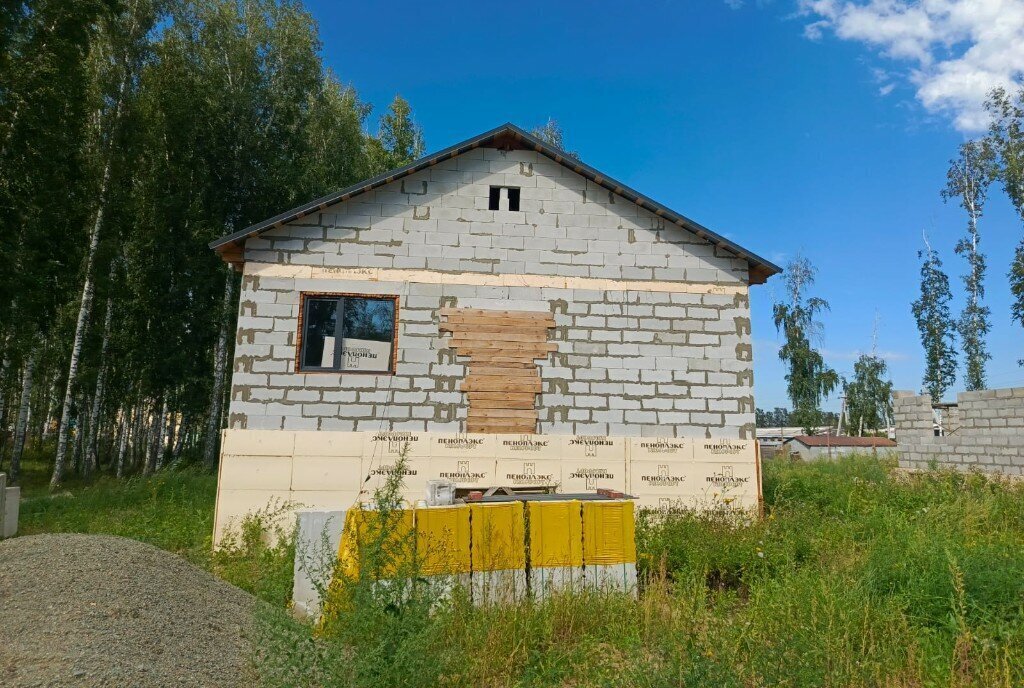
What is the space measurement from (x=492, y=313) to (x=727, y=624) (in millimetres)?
5894

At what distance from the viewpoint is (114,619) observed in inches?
195

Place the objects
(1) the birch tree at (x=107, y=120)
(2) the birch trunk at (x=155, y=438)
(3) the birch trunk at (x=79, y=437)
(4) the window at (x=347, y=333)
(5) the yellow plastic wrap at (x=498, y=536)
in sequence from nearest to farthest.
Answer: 1. (5) the yellow plastic wrap at (x=498, y=536)
2. (4) the window at (x=347, y=333)
3. (1) the birch tree at (x=107, y=120)
4. (2) the birch trunk at (x=155, y=438)
5. (3) the birch trunk at (x=79, y=437)

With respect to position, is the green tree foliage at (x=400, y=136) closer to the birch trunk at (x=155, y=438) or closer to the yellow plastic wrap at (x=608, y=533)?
the birch trunk at (x=155, y=438)

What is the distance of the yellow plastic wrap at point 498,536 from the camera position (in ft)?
19.7

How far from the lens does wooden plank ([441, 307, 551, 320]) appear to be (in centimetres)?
975

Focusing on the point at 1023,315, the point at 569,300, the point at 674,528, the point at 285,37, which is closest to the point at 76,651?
the point at 674,528

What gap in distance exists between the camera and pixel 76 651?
441cm

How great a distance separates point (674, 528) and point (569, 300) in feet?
12.5

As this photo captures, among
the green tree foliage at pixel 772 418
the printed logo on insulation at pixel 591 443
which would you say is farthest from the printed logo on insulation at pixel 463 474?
the green tree foliage at pixel 772 418

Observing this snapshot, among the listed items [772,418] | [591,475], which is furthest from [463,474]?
[772,418]

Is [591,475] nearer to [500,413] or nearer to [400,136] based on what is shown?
[500,413]

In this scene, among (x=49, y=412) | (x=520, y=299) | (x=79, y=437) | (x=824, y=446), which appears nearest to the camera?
(x=520, y=299)

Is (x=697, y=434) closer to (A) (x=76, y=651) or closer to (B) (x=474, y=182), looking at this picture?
(B) (x=474, y=182)

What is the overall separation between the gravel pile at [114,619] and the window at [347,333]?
3.54m
